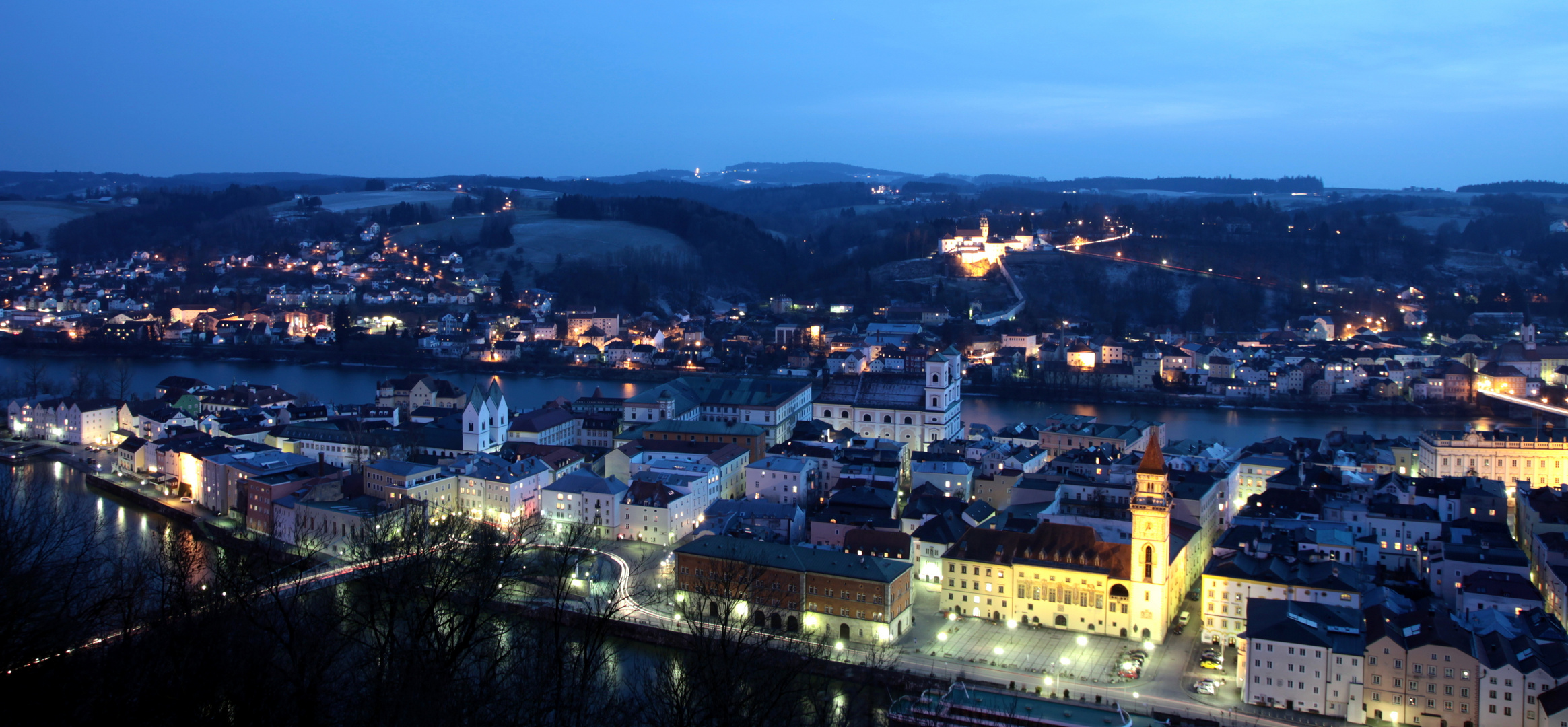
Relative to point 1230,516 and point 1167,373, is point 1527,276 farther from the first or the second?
point 1230,516

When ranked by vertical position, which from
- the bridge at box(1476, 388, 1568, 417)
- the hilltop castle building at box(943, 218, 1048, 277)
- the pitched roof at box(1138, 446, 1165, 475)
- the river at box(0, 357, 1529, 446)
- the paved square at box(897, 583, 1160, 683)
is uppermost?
the hilltop castle building at box(943, 218, 1048, 277)

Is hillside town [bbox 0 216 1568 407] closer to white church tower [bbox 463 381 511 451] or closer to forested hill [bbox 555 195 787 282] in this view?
forested hill [bbox 555 195 787 282]

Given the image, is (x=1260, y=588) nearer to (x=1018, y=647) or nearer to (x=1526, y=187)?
(x=1018, y=647)

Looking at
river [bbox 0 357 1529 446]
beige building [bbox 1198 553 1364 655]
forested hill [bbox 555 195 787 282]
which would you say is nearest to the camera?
beige building [bbox 1198 553 1364 655]

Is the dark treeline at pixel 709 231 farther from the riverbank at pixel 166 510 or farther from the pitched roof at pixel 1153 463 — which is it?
the pitched roof at pixel 1153 463

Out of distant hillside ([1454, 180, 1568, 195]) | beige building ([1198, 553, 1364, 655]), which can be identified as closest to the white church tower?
beige building ([1198, 553, 1364, 655])
